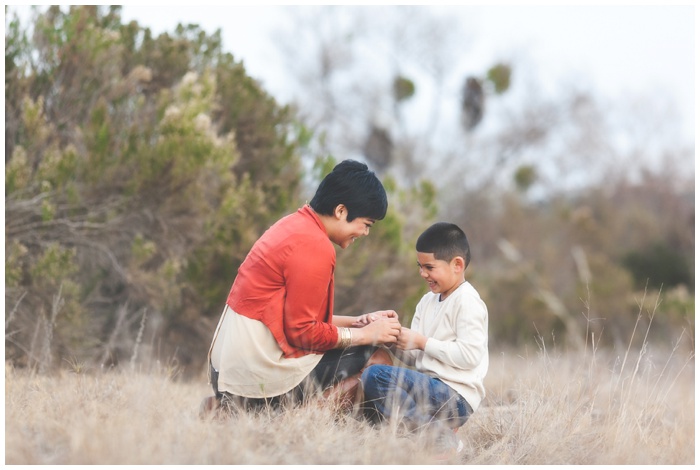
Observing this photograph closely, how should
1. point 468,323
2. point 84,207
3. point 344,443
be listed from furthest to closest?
point 84,207 < point 468,323 < point 344,443

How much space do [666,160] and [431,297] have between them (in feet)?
97.8

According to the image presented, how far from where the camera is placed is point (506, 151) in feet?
104

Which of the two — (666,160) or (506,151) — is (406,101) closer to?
(506,151)

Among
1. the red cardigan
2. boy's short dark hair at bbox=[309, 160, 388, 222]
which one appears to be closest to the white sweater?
the red cardigan

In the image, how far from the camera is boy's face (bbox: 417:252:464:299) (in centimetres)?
410

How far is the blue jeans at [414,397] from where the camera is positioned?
3.95 meters

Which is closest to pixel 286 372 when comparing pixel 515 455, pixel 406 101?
pixel 515 455

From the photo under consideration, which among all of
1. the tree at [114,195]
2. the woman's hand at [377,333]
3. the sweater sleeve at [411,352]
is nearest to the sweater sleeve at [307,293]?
the woman's hand at [377,333]

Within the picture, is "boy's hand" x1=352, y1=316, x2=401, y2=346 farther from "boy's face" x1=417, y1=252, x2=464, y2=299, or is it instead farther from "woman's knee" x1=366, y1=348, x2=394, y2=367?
"boy's face" x1=417, y1=252, x2=464, y2=299

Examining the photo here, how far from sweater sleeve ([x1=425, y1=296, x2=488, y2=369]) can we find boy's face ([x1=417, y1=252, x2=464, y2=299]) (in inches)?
5.2

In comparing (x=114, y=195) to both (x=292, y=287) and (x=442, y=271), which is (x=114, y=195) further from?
(x=442, y=271)

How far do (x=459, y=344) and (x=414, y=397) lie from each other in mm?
→ 349

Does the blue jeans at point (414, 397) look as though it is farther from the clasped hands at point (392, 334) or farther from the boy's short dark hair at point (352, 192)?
the boy's short dark hair at point (352, 192)

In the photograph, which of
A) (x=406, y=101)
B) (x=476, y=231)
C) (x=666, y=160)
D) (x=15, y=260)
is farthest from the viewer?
(x=666, y=160)
